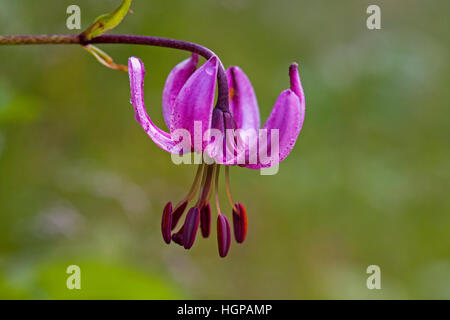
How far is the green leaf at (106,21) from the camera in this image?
3.28ft

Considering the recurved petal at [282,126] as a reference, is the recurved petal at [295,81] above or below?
above

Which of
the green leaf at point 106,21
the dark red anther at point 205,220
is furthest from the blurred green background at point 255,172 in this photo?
the green leaf at point 106,21

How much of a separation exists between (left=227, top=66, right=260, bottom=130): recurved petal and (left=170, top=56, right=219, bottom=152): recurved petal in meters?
0.28

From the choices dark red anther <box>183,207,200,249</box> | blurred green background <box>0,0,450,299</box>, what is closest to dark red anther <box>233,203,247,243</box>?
dark red anther <box>183,207,200,249</box>

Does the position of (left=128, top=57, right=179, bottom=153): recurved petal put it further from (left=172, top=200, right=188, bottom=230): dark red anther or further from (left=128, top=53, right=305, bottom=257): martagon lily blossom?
(left=172, top=200, right=188, bottom=230): dark red anther

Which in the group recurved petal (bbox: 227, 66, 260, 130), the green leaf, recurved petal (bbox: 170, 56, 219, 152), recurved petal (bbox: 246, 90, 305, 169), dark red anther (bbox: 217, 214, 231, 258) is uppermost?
the green leaf

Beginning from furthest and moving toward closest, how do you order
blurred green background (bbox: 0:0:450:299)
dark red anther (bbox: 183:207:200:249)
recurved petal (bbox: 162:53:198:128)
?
blurred green background (bbox: 0:0:450:299) → recurved petal (bbox: 162:53:198:128) → dark red anther (bbox: 183:207:200:249)

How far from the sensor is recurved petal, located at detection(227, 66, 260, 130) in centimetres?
128

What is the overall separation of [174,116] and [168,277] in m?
0.98

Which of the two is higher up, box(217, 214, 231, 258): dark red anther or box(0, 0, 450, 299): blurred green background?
box(0, 0, 450, 299): blurred green background

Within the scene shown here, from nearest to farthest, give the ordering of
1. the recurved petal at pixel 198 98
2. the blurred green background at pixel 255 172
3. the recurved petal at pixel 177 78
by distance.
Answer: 1. the recurved petal at pixel 198 98
2. the recurved petal at pixel 177 78
3. the blurred green background at pixel 255 172

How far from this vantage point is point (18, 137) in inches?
77.3

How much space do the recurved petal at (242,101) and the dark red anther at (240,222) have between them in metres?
0.22

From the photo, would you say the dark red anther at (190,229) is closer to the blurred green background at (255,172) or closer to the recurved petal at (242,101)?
the recurved petal at (242,101)
